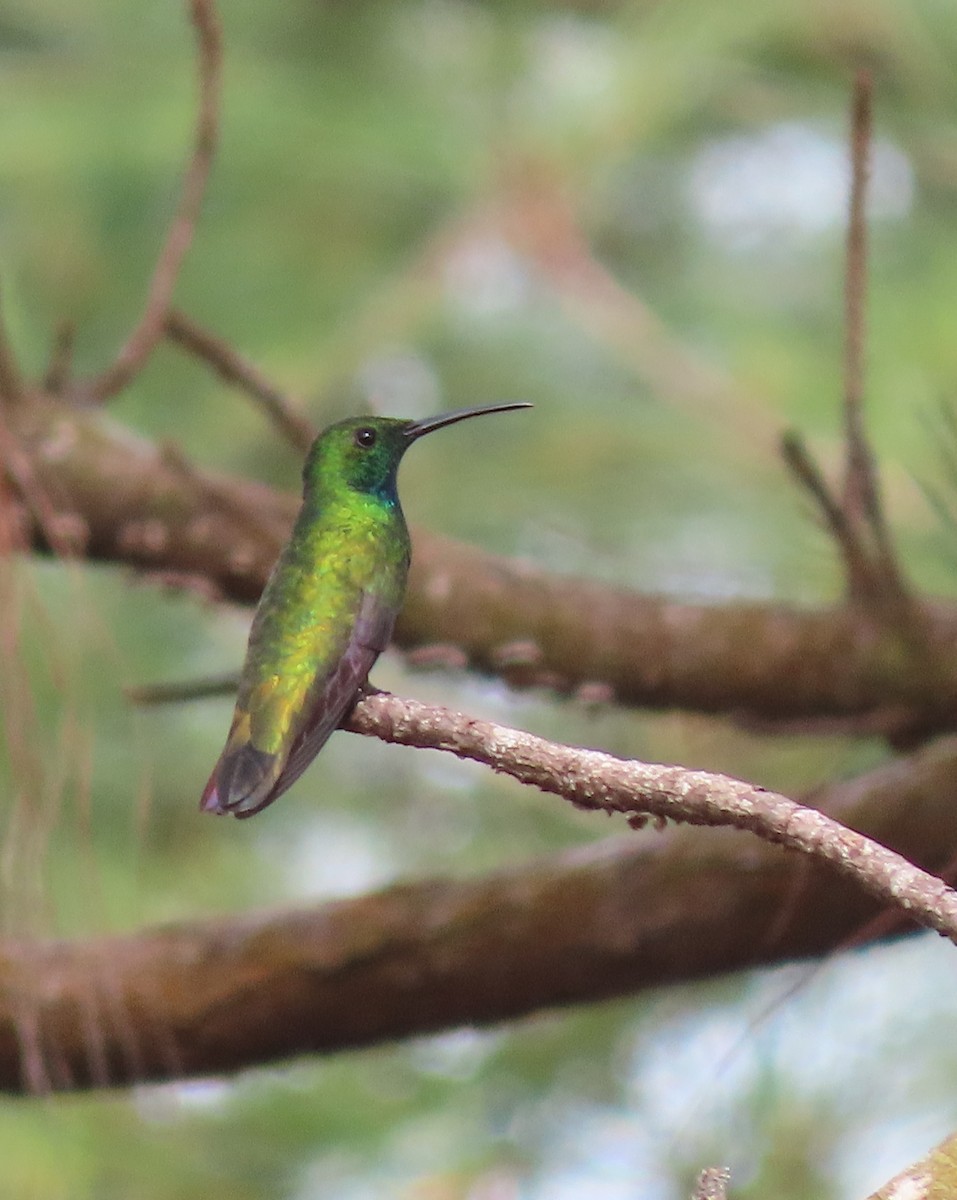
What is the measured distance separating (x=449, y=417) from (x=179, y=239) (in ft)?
2.29

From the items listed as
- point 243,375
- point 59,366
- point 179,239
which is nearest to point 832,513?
point 243,375

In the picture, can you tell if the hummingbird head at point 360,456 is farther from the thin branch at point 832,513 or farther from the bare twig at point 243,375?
the thin branch at point 832,513

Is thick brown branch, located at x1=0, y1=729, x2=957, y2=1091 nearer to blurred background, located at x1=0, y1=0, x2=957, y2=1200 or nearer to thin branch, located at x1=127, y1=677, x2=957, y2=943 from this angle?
blurred background, located at x1=0, y1=0, x2=957, y2=1200

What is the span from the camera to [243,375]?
219 cm

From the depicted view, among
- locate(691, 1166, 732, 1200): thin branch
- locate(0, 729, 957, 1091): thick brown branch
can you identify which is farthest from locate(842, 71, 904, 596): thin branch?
locate(691, 1166, 732, 1200): thin branch

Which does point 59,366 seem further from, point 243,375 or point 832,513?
point 832,513

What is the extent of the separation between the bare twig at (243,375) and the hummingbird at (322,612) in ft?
0.72

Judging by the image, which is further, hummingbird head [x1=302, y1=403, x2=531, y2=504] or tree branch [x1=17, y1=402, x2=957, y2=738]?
tree branch [x1=17, y1=402, x2=957, y2=738]

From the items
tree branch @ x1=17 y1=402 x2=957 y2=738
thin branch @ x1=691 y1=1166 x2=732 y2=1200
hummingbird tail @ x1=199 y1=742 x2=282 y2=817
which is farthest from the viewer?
tree branch @ x1=17 y1=402 x2=957 y2=738

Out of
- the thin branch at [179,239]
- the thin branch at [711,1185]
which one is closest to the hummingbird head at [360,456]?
the thin branch at [179,239]

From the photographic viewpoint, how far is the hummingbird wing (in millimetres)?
1392

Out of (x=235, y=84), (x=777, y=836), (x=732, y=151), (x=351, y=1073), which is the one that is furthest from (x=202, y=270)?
(x=777, y=836)

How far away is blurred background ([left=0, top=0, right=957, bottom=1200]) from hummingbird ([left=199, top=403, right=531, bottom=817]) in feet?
2.06

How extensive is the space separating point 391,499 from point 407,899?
60 centimetres
